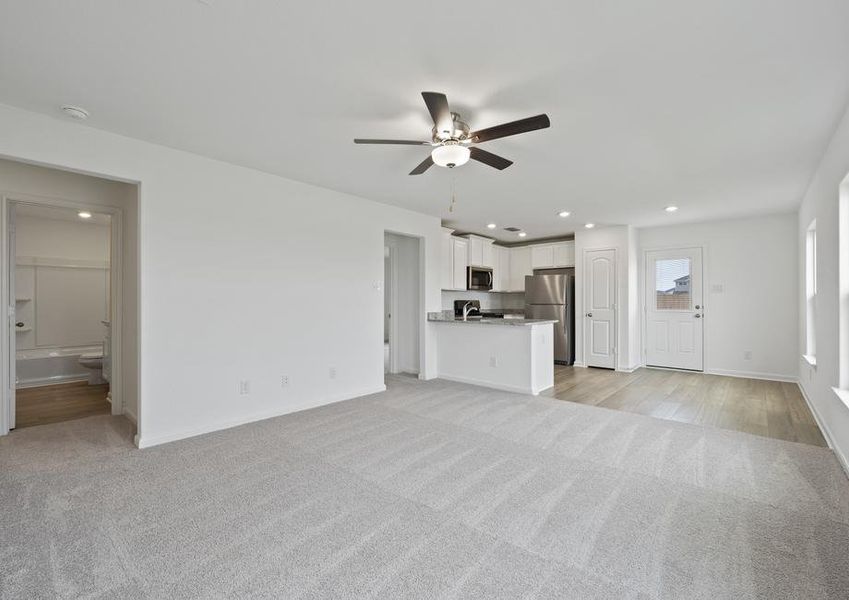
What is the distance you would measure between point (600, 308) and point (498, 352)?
8.71 ft

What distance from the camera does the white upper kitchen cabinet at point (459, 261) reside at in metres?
6.53

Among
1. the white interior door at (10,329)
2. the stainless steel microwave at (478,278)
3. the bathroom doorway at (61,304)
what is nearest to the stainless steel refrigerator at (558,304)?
the stainless steel microwave at (478,278)

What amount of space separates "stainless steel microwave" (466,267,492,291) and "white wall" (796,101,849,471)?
4339mm

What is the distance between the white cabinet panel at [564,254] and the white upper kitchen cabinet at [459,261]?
6.22ft

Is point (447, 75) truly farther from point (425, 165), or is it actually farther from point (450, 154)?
point (425, 165)

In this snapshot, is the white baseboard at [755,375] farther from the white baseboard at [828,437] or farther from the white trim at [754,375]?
the white baseboard at [828,437]

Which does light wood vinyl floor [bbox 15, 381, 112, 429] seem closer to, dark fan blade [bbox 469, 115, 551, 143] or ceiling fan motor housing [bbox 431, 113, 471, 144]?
ceiling fan motor housing [bbox 431, 113, 471, 144]

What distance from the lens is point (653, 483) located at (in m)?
2.47

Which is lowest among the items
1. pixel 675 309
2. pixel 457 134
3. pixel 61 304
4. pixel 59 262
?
pixel 675 309

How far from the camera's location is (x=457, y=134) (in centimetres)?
256

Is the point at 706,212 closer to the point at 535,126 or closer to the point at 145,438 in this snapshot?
the point at 535,126

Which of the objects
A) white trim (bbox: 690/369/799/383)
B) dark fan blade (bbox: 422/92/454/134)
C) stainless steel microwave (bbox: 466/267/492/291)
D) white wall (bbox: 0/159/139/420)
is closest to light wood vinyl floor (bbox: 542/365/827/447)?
white trim (bbox: 690/369/799/383)

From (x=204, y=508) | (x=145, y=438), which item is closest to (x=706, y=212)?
(x=204, y=508)

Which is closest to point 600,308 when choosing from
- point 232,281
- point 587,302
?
point 587,302
